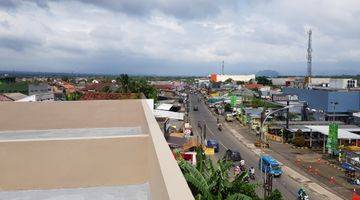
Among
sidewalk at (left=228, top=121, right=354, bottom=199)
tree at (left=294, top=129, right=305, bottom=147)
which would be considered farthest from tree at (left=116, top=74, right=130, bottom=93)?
tree at (left=294, top=129, right=305, bottom=147)

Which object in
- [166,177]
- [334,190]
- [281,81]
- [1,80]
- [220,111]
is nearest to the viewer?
[166,177]

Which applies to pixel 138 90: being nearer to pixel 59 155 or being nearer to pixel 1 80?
pixel 1 80

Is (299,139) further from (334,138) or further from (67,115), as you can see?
(67,115)

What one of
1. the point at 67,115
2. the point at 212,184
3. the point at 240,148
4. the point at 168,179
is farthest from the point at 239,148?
the point at 168,179

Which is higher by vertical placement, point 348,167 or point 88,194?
point 88,194

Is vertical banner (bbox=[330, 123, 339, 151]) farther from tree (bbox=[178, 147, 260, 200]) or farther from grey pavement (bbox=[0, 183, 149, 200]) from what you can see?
grey pavement (bbox=[0, 183, 149, 200])

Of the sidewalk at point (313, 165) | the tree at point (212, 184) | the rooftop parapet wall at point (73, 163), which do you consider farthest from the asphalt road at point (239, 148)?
the rooftop parapet wall at point (73, 163)

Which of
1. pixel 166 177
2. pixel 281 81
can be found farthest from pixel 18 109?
pixel 281 81

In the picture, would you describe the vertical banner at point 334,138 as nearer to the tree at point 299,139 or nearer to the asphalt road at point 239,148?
the tree at point 299,139
